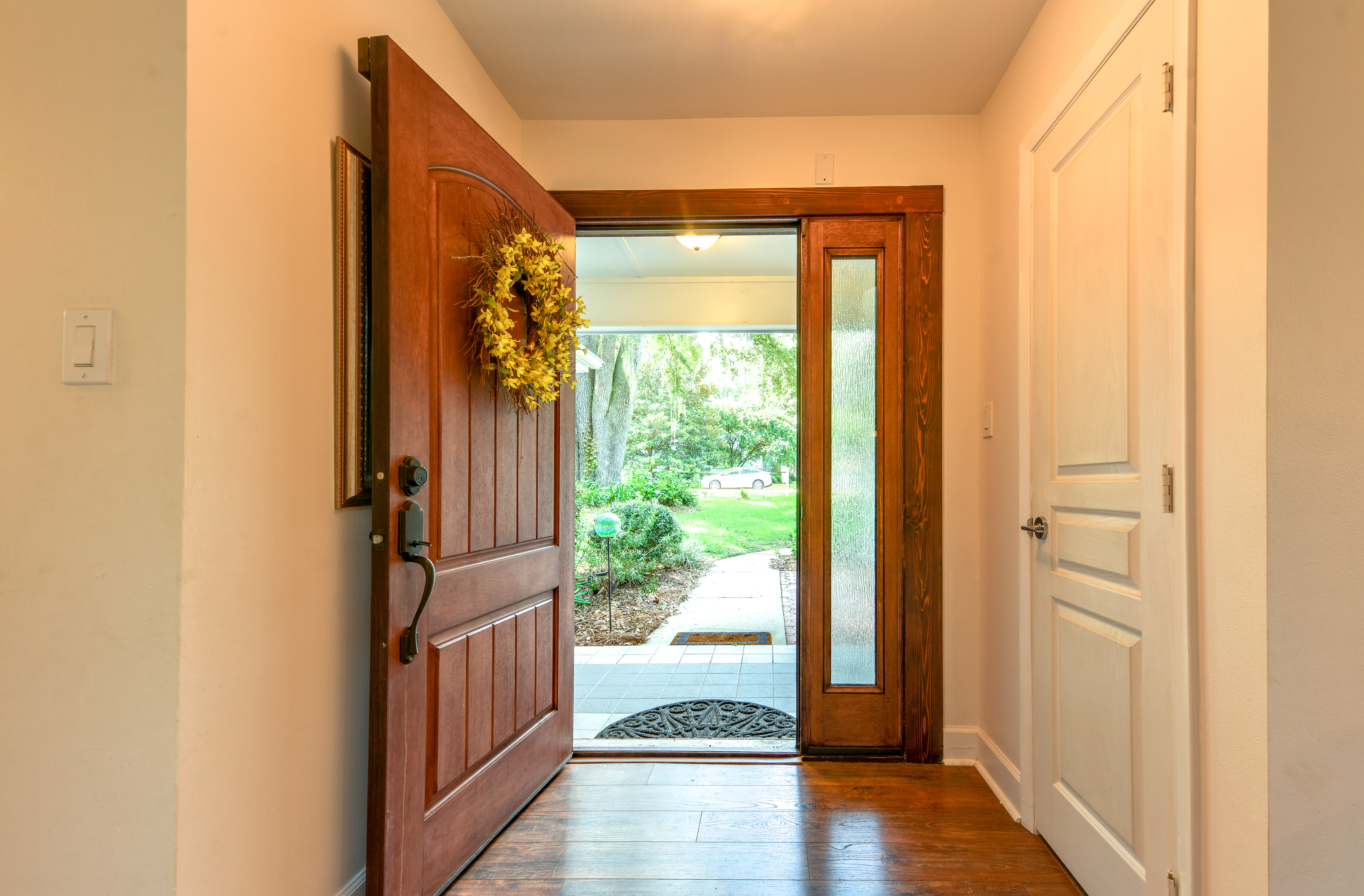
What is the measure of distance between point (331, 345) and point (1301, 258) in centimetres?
190

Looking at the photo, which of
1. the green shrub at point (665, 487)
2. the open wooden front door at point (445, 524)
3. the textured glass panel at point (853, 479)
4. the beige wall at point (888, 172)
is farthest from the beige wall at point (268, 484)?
the green shrub at point (665, 487)

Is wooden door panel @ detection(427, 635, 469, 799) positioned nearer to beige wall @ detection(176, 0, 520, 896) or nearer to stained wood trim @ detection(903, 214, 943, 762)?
beige wall @ detection(176, 0, 520, 896)

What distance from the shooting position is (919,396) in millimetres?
2840

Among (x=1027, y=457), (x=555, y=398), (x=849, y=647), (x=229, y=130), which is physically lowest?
(x=849, y=647)

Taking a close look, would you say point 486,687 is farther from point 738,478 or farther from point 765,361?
point 765,361

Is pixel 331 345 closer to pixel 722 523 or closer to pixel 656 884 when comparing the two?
pixel 656 884

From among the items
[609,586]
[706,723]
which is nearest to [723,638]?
[609,586]

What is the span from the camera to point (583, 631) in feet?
19.4

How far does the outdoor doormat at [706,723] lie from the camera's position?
10.5 ft

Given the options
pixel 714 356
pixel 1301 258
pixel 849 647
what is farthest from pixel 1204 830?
pixel 714 356

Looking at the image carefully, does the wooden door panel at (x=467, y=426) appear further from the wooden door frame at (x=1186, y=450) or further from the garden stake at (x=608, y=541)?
the garden stake at (x=608, y=541)

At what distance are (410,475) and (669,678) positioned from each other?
2842mm

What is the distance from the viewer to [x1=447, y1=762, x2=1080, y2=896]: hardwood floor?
77.7 inches

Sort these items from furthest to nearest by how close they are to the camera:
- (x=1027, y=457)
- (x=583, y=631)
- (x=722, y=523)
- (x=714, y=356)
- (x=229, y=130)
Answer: (x=714, y=356), (x=722, y=523), (x=583, y=631), (x=1027, y=457), (x=229, y=130)
